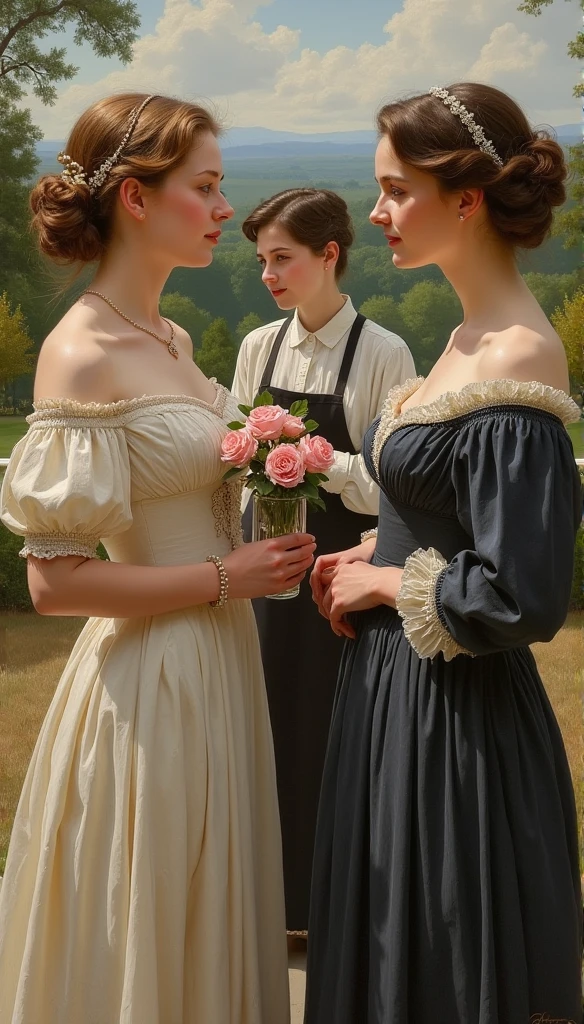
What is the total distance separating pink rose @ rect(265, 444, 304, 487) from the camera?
5.76ft

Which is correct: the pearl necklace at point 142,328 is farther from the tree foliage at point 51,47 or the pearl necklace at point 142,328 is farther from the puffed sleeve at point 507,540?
the tree foliage at point 51,47

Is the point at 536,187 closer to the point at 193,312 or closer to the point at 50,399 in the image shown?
the point at 50,399

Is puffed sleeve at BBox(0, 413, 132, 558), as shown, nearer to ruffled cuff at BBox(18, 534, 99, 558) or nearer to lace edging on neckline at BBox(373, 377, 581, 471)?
ruffled cuff at BBox(18, 534, 99, 558)

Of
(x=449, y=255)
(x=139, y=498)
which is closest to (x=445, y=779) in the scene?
(x=139, y=498)

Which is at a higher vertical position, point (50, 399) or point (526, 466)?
point (50, 399)

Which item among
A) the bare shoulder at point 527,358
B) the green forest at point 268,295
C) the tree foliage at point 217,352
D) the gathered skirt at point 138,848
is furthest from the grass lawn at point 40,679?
the bare shoulder at point 527,358

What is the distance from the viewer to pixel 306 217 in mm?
2840

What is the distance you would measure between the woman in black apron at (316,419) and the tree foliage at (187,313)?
7.58ft

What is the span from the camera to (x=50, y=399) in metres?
1.68

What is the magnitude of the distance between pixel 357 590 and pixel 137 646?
403 mm

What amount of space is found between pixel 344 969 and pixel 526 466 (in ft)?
2.87

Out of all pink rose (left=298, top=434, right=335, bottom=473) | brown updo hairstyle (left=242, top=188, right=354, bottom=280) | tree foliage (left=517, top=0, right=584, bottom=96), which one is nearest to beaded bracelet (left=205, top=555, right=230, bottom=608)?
pink rose (left=298, top=434, right=335, bottom=473)

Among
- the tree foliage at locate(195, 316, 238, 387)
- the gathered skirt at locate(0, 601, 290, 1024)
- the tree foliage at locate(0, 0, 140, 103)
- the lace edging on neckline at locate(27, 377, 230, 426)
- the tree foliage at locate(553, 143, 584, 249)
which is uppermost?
the tree foliage at locate(0, 0, 140, 103)

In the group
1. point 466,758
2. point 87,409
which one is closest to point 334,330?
point 87,409
